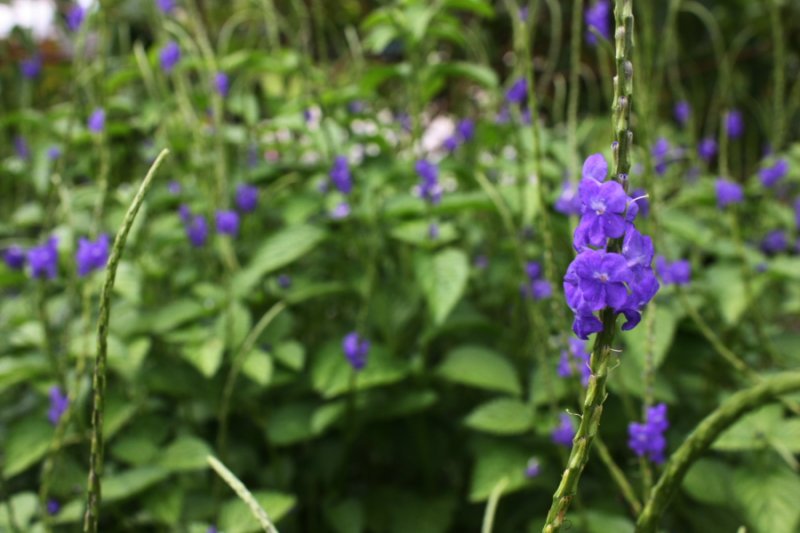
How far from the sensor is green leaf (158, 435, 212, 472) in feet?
5.16

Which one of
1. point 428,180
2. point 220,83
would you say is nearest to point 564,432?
point 428,180

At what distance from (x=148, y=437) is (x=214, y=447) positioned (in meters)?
0.19

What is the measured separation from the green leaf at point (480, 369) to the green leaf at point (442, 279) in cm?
14

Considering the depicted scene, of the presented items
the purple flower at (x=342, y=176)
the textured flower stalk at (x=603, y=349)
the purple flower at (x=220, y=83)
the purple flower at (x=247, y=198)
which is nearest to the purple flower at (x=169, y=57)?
the purple flower at (x=220, y=83)

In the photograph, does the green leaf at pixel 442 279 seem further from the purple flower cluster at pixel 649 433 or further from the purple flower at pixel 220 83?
the purple flower at pixel 220 83

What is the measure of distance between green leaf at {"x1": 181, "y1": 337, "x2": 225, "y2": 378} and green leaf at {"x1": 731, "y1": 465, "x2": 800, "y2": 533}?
106 centimetres

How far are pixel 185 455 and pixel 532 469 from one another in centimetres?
71

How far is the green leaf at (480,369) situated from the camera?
1654 mm

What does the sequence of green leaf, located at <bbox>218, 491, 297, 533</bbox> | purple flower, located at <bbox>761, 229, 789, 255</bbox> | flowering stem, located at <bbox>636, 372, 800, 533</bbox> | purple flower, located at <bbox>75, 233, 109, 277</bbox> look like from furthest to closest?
purple flower, located at <bbox>761, 229, 789, 255</bbox> → purple flower, located at <bbox>75, 233, 109, 277</bbox> → green leaf, located at <bbox>218, 491, 297, 533</bbox> → flowering stem, located at <bbox>636, 372, 800, 533</bbox>

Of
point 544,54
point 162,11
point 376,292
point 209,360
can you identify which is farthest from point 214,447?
point 544,54

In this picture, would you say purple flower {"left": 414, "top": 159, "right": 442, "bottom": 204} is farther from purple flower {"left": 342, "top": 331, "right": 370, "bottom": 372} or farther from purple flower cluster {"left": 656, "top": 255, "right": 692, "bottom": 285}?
purple flower cluster {"left": 656, "top": 255, "right": 692, "bottom": 285}

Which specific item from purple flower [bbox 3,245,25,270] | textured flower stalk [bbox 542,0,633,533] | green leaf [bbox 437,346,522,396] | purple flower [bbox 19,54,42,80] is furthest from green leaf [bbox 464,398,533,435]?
purple flower [bbox 19,54,42,80]

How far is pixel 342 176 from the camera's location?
1824mm

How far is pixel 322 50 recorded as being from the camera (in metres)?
2.02
